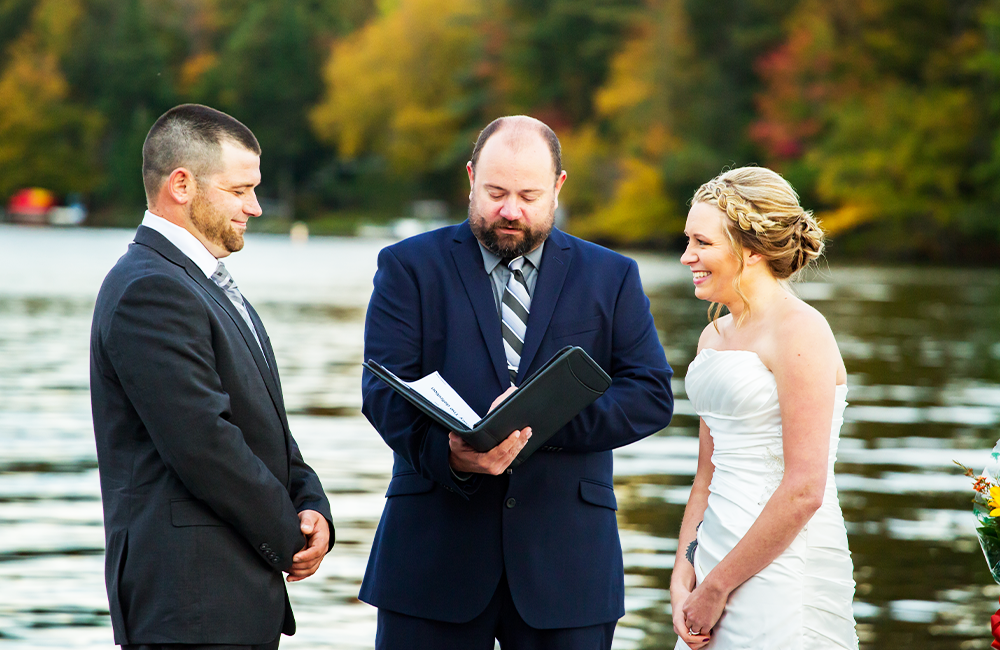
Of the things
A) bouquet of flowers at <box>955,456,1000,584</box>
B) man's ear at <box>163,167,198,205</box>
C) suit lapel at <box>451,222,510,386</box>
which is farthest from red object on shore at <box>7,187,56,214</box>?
bouquet of flowers at <box>955,456,1000,584</box>

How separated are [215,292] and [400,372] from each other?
585 millimetres

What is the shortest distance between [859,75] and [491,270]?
174ft

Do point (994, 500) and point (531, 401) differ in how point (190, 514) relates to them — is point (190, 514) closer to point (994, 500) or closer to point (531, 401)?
point (531, 401)

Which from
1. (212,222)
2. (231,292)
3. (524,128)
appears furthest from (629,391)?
(212,222)

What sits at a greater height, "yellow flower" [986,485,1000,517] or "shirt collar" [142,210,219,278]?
"shirt collar" [142,210,219,278]

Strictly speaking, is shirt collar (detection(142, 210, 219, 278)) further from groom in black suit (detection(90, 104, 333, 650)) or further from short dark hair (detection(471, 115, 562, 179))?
short dark hair (detection(471, 115, 562, 179))

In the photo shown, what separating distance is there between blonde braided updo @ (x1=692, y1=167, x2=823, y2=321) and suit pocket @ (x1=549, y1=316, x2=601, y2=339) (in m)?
0.48

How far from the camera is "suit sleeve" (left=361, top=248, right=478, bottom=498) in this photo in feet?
11.4

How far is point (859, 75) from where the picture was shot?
53.5 meters

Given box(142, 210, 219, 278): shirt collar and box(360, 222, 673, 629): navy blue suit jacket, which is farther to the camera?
box(360, 222, 673, 629): navy blue suit jacket

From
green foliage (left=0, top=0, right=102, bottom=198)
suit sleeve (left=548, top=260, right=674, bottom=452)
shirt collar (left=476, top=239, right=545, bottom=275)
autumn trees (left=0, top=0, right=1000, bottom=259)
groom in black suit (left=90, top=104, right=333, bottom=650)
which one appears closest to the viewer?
groom in black suit (left=90, top=104, right=333, bottom=650)

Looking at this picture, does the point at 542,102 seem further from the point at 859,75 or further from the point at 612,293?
the point at 612,293

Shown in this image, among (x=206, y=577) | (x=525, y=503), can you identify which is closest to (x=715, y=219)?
(x=525, y=503)

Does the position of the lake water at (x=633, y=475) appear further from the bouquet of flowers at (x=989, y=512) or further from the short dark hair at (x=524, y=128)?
the short dark hair at (x=524, y=128)
